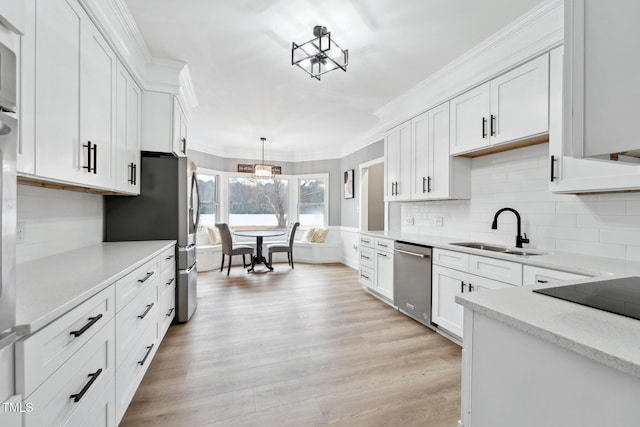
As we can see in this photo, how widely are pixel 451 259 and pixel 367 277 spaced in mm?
1631

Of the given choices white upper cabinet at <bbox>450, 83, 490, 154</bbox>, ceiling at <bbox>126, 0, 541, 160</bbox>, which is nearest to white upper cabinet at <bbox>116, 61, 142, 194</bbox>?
ceiling at <bbox>126, 0, 541, 160</bbox>

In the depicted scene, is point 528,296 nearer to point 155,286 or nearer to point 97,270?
point 97,270

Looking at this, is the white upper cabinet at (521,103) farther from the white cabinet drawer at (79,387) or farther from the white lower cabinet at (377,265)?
the white cabinet drawer at (79,387)

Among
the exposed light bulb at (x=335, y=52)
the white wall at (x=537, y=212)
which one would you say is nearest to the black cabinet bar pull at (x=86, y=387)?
the exposed light bulb at (x=335, y=52)

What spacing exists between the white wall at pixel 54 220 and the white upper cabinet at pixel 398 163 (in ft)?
11.1

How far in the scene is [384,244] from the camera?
3.63 m

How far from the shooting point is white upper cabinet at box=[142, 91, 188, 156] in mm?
2932

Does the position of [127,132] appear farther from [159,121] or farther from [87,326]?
[87,326]

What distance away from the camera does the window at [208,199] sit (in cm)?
A: 599

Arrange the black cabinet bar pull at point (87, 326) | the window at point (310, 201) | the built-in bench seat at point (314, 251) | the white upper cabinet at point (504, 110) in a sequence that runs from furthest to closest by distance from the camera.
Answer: the window at point (310, 201)
the built-in bench seat at point (314, 251)
the white upper cabinet at point (504, 110)
the black cabinet bar pull at point (87, 326)

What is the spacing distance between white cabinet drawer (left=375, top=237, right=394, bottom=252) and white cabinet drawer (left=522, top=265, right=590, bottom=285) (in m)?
1.61

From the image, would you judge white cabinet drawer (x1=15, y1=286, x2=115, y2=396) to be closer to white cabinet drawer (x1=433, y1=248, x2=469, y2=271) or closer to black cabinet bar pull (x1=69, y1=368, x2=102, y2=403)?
black cabinet bar pull (x1=69, y1=368, x2=102, y2=403)

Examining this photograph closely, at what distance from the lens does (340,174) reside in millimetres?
6625

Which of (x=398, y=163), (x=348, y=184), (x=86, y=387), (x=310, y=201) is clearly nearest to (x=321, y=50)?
(x=398, y=163)
